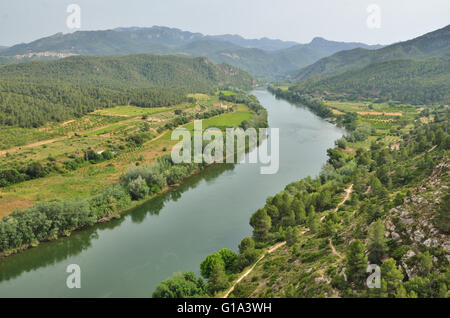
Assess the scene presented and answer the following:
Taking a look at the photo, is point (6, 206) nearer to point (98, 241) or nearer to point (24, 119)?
point (98, 241)

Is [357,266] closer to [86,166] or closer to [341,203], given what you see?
[341,203]

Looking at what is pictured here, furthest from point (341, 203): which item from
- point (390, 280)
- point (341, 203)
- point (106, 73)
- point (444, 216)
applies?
point (106, 73)

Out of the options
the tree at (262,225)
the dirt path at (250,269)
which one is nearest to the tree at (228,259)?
the dirt path at (250,269)

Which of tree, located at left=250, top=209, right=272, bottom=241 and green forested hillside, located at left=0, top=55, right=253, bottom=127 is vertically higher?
green forested hillside, located at left=0, top=55, right=253, bottom=127

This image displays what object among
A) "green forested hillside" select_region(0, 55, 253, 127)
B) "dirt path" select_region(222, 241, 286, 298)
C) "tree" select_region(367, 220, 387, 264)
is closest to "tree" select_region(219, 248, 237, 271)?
"dirt path" select_region(222, 241, 286, 298)

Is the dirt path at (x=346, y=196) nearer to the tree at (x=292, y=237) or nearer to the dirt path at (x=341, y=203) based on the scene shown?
the dirt path at (x=341, y=203)

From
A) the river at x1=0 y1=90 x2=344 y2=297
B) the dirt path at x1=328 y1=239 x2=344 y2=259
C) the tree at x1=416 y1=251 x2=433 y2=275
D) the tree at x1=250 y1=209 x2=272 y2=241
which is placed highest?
the tree at x1=416 y1=251 x2=433 y2=275

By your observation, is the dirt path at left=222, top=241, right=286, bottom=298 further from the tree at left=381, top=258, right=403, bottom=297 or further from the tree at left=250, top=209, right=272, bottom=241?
the tree at left=381, top=258, right=403, bottom=297

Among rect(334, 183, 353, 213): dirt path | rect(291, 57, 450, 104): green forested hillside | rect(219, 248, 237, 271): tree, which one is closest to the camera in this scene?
rect(219, 248, 237, 271): tree
